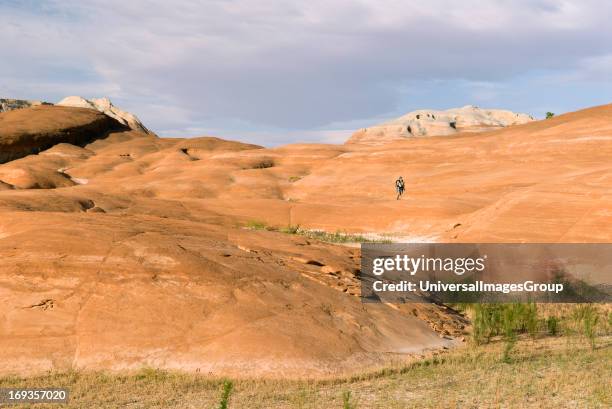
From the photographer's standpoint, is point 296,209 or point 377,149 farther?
point 377,149

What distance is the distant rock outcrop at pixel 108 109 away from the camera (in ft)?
517

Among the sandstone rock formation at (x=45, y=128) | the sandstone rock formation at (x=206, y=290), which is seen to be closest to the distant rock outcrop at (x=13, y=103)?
the sandstone rock formation at (x=45, y=128)

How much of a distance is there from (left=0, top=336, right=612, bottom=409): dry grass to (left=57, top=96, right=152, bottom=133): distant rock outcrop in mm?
145821

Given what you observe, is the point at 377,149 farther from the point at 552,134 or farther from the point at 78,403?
the point at 78,403

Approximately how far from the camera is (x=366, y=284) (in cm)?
2077

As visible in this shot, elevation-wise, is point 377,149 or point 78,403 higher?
point 377,149

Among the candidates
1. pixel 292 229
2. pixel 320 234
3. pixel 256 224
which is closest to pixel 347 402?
pixel 292 229

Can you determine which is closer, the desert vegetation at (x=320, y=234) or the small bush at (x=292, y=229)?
the desert vegetation at (x=320, y=234)

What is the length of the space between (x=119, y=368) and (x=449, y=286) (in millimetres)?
15207

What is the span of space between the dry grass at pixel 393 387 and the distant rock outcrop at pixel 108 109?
14582 cm

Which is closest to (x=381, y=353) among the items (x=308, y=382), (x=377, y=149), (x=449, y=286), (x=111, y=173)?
(x=308, y=382)

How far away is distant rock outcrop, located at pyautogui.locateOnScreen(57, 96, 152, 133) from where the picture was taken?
157625 mm

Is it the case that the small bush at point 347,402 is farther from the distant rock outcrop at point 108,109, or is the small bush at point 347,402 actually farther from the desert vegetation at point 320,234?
the distant rock outcrop at point 108,109

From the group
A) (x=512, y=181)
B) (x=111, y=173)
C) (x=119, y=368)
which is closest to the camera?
(x=119, y=368)
